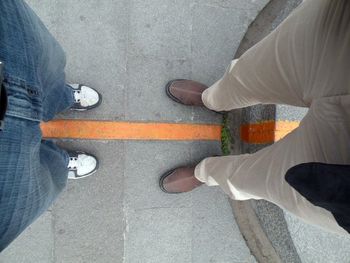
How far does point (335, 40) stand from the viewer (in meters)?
1.34

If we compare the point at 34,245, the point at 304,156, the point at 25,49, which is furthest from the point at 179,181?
the point at 25,49

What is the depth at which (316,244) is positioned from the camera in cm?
275

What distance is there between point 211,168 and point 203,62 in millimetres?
883

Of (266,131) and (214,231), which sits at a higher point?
(266,131)

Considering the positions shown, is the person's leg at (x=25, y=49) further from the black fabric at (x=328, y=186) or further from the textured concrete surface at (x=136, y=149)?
the textured concrete surface at (x=136, y=149)

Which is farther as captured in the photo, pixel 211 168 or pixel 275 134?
pixel 275 134

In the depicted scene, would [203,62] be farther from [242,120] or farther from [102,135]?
[102,135]

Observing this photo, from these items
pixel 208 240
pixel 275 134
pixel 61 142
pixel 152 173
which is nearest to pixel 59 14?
pixel 61 142

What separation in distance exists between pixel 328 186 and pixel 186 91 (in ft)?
5.08

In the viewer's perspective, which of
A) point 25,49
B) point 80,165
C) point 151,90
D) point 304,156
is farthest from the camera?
point 151,90

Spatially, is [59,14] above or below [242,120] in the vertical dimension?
above

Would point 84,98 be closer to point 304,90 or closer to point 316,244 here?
point 304,90

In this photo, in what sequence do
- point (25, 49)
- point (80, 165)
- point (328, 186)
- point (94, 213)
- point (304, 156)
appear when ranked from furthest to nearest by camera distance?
1. point (94, 213)
2. point (80, 165)
3. point (304, 156)
4. point (25, 49)
5. point (328, 186)

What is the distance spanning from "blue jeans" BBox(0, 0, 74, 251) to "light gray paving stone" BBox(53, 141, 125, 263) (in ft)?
3.36
